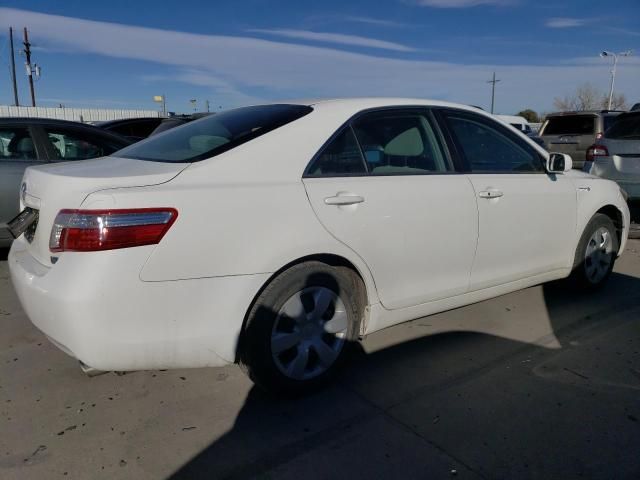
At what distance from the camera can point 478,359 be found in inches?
126

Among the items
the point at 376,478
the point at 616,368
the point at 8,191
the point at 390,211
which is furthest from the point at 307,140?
the point at 8,191

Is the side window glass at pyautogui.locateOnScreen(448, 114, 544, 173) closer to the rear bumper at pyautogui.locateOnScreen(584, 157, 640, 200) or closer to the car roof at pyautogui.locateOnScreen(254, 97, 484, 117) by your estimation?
the car roof at pyautogui.locateOnScreen(254, 97, 484, 117)

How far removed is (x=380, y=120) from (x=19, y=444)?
2.51m

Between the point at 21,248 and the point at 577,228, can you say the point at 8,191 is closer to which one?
the point at 21,248

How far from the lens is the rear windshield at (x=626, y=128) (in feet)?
21.8

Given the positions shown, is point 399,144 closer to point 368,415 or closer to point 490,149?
point 490,149

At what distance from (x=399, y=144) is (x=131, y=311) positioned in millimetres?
1829

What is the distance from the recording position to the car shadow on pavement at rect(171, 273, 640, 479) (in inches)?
86.5

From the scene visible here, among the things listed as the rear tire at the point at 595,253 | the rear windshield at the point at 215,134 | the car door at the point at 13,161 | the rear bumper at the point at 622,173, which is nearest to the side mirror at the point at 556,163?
the rear tire at the point at 595,253

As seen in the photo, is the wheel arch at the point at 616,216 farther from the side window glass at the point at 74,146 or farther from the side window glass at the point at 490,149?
the side window glass at the point at 74,146

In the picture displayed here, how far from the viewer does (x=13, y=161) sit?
196 inches

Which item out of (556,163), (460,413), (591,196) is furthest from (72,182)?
(591,196)

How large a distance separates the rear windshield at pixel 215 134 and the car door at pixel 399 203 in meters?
0.34

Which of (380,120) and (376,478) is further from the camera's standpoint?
(380,120)
